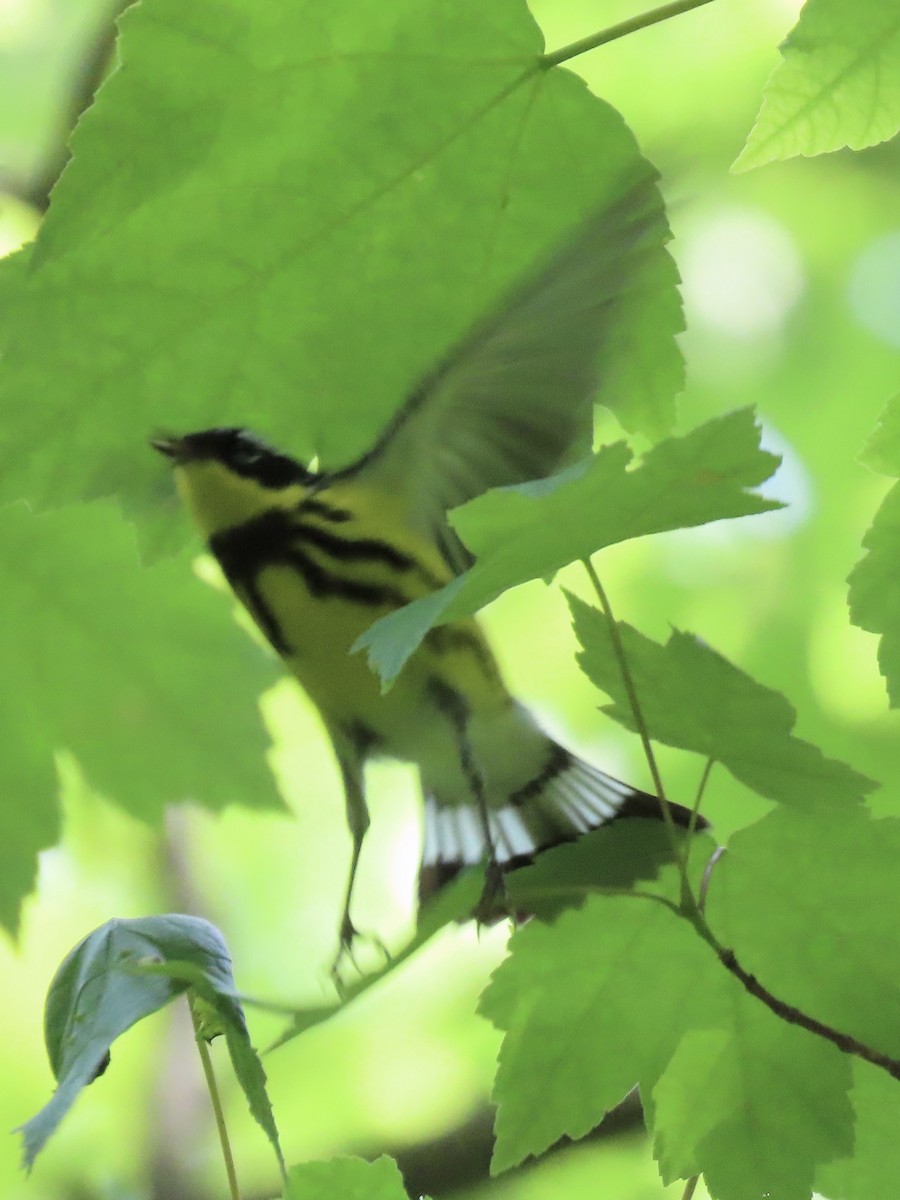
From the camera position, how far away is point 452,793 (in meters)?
1.31

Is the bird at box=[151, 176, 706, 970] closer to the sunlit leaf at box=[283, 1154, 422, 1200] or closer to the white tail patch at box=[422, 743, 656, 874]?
the white tail patch at box=[422, 743, 656, 874]

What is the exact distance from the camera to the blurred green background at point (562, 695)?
6.45ft

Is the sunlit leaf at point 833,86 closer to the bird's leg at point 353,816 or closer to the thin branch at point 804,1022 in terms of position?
the thin branch at point 804,1022

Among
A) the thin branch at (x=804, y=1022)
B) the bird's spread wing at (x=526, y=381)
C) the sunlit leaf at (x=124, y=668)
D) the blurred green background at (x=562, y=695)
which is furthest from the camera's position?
the blurred green background at (x=562, y=695)

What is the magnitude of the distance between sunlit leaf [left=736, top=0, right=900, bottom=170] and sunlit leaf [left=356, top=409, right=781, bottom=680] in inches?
11.7

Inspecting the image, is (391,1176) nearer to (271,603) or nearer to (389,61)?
(271,603)

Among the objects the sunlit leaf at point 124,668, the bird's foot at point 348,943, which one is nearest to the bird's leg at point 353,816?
the bird's foot at point 348,943

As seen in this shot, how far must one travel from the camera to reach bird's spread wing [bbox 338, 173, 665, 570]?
2.78 ft

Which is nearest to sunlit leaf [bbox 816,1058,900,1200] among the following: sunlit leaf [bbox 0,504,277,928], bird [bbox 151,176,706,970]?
bird [bbox 151,176,706,970]

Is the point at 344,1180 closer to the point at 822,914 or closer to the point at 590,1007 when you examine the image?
the point at 590,1007

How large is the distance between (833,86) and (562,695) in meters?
1.42

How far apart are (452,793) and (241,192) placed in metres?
0.62

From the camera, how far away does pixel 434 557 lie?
3.81 feet

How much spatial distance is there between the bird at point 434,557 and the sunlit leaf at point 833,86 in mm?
109
